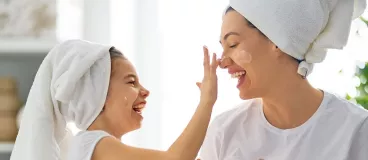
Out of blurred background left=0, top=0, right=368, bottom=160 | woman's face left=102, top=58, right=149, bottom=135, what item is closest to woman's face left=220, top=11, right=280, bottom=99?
woman's face left=102, top=58, right=149, bottom=135

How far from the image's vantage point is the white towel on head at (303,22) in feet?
6.18

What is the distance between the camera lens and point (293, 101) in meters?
2.00

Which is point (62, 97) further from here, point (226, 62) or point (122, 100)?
point (226, 62)

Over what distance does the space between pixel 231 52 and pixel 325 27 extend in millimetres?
266

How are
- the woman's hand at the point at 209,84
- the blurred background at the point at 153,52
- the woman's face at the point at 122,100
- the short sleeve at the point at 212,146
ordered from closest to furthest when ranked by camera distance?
1. the woman's hand at the point at 209,84
2. the woman's face at the point at 122,100
3. the short sleeve at the point at 212,146
4. the blurred background at the point at 153,52

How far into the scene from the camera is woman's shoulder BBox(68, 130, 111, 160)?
1.82 meters

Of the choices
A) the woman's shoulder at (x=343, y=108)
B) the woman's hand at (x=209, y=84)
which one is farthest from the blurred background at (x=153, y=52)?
the woman's hand at (x=209, y=84)

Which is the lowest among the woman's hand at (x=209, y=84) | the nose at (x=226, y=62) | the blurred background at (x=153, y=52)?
the blurred background at (x=153, y=52)

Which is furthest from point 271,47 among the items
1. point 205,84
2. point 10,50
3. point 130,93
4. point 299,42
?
point 10,50

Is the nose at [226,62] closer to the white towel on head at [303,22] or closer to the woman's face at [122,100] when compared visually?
the white towel on head at [303,22]

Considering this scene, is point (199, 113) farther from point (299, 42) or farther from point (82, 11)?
point (82, 11)

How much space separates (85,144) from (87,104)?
0.11 metres

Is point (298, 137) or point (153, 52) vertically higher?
point (298, 137)

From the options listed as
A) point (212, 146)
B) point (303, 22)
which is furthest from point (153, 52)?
point (303, 22)
